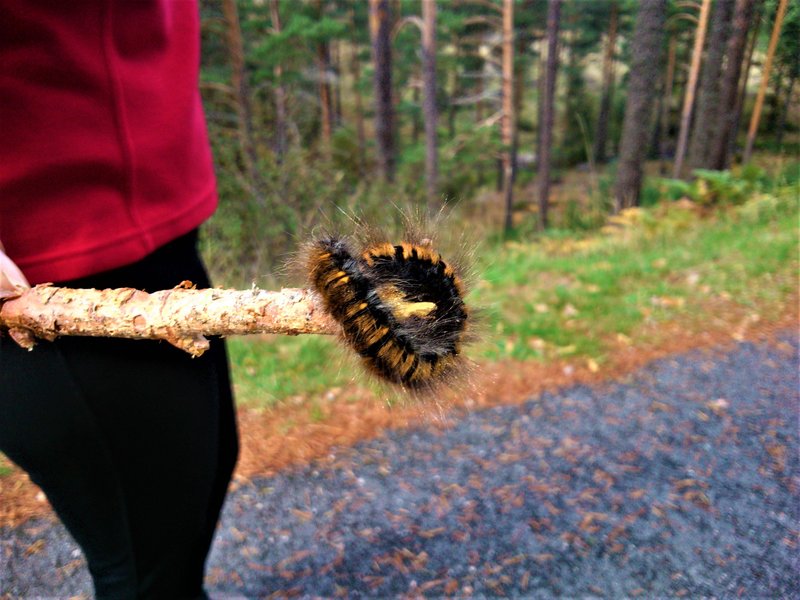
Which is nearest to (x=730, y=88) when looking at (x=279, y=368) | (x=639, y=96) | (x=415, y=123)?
(x=639, y=96)

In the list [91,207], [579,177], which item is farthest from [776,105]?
[579,177]

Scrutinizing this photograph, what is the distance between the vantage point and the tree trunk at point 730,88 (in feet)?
10.3

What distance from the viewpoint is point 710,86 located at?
455 centimetres

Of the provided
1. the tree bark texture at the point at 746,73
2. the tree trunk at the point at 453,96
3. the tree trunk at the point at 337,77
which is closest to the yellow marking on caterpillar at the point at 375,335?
the tree bark texture at the point at 746,73

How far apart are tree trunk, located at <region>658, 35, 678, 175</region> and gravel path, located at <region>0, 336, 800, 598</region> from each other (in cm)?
400

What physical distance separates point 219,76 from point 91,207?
10.5 meters

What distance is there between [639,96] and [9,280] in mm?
7569

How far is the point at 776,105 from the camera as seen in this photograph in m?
3.47

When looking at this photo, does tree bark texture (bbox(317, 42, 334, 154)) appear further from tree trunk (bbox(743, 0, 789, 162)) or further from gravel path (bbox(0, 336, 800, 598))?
gravel path (bbox(0, 336, 800, 598))

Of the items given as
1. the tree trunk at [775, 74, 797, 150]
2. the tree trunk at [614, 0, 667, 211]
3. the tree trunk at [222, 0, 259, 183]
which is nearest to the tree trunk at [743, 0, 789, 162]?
the tree trunk at [775, 74, 797, 150]

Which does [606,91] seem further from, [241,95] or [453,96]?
[453,96]

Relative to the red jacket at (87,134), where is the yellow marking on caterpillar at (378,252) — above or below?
below

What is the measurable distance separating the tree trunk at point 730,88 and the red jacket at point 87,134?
344cm

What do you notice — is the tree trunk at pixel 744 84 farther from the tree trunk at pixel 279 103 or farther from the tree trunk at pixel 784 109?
the tree trunk at pixel 279 103
